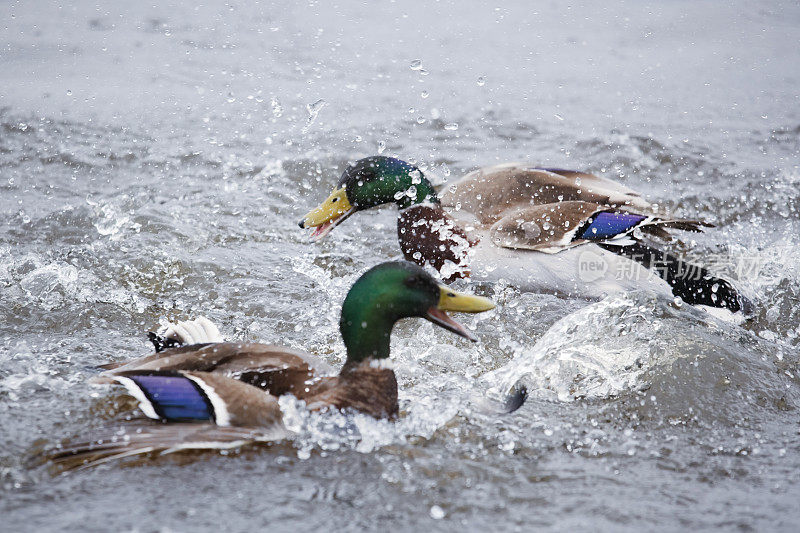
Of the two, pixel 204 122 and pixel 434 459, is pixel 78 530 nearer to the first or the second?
pixel 434 459

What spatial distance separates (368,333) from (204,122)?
438 centimetres

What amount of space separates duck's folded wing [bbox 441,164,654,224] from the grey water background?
0.54 meters

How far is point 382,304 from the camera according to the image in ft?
10.9

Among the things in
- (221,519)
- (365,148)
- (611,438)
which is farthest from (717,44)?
(221,519)

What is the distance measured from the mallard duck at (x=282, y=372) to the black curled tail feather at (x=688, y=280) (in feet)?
6.07

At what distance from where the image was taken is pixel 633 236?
4867mm

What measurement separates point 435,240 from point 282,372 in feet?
5.94

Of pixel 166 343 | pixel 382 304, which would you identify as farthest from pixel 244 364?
pixel 382 304

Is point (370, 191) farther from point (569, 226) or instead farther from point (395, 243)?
point (569, 226)

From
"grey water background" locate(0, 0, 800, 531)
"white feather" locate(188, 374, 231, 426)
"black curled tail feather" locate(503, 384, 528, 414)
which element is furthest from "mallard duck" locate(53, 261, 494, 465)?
"black curled tail feather" locate(503, 384, 528, 414)

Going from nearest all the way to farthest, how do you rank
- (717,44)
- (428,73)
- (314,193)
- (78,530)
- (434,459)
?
1. (78,530)
2. (434,459)
3. (314,193)
4. (428,73)
5. (717,44)

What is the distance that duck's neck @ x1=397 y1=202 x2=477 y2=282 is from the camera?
488 cm

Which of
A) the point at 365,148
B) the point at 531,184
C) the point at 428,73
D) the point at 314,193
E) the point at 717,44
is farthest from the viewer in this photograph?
the point at 717,44

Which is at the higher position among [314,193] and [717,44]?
[717,44]
